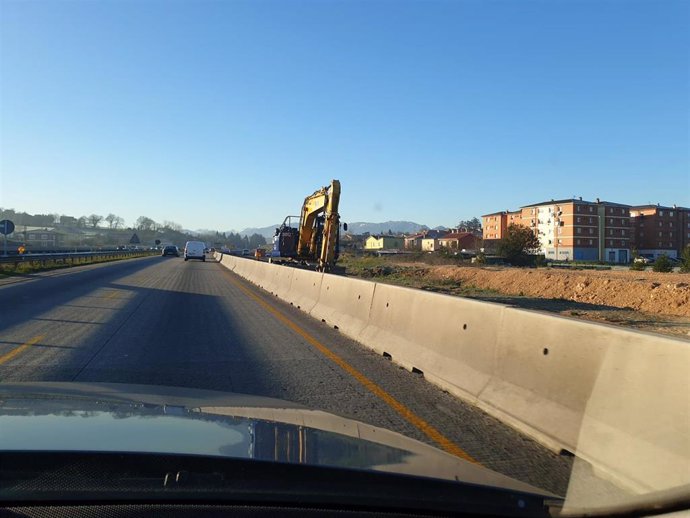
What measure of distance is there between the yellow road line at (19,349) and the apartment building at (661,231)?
12259cm

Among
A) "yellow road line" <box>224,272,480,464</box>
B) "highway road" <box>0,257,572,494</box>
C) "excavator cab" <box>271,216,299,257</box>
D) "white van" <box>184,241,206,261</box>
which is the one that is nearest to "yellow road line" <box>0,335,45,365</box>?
"highway road" <box>0,257,572,494</box>

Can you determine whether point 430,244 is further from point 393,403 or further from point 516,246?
point 393,403

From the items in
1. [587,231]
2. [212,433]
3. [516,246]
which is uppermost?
[587,231]

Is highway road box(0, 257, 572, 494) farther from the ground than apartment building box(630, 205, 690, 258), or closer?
closer

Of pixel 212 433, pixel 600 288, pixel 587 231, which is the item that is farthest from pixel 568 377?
pixel 587 231

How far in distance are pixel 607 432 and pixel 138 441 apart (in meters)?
3.13

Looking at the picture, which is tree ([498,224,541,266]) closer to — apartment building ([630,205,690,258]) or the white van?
the white van

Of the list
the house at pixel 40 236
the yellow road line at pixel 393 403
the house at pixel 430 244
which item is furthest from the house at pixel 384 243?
the yellow road line at pixel 393 403

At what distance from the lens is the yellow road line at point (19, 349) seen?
8562 mm

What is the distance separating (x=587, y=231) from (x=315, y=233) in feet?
303

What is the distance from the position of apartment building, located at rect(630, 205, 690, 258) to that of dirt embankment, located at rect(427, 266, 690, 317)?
9126cm

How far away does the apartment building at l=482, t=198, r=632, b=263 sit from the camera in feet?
368

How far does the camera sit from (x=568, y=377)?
500 cm

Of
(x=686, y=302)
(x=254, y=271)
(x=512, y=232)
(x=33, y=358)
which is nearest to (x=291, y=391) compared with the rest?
(x=33, y=358)
